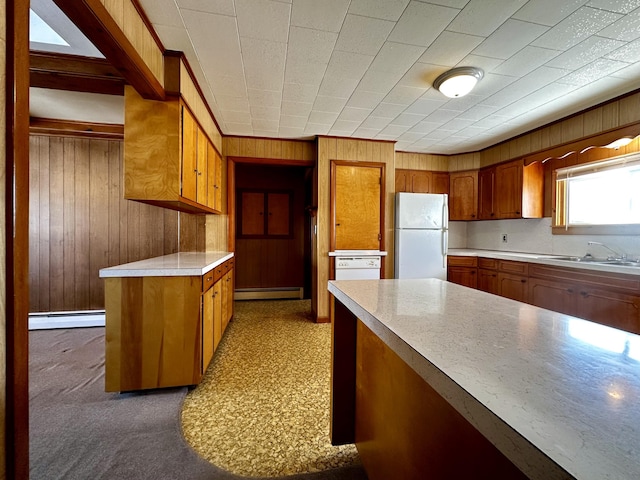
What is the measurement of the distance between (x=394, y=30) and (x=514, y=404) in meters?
2.08

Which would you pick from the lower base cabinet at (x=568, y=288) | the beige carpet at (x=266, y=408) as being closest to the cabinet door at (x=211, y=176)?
the beige carpet at (x=266, y=408)

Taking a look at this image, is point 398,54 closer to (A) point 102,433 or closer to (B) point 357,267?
(B) point 357,267

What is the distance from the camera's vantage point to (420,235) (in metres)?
3.83

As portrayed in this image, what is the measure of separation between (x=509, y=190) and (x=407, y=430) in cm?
390

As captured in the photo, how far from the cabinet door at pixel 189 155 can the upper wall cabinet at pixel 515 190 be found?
3862 mm

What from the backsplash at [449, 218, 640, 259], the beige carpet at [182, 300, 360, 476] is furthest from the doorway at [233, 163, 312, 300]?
the backsplash at [449, 218, 640, 259]

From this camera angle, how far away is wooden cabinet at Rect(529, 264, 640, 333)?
2219mm

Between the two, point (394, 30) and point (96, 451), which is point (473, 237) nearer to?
point (394, 30)

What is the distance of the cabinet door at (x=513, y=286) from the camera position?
3.19 m

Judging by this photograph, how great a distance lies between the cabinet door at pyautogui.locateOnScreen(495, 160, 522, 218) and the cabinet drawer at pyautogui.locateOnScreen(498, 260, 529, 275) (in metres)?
0.68

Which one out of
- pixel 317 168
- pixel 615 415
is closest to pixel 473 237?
pixel 317 168

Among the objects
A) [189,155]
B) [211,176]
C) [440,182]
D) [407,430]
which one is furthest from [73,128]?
[440,182]

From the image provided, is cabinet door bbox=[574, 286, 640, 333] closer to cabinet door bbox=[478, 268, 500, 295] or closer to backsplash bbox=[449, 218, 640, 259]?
backsplash bbox=[449, 218, 640, 259]

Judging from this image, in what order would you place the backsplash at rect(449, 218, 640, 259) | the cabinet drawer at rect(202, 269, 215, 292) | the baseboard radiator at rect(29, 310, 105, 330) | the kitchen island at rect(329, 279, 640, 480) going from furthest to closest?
the baseboard radiator at rect(29, 310, 105, 330), the backsplash at rect(449, 218, 640, 259), the cabinet drawer at rect(202, 269, 215, 292), the kitchen island at rect(329, 279, 640, 480)
